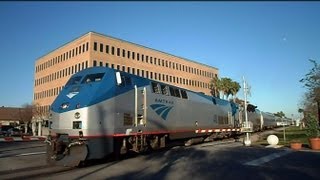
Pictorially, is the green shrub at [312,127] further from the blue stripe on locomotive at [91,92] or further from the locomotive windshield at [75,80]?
the locomotive windshield at [75,80]

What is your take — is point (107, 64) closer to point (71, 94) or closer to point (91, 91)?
point (71, 94)

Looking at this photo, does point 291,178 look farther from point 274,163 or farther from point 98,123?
point 98,123

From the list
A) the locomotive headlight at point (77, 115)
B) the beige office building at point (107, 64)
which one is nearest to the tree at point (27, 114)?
the beige office building at point (107, 64)

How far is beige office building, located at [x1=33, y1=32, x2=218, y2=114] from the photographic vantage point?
74.9 metres

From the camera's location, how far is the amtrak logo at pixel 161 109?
2140cm

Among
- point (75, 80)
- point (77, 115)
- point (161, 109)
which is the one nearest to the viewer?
point (77, 115)

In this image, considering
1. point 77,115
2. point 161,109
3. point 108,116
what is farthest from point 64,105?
point 161,109

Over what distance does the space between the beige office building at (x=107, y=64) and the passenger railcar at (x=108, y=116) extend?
52.4m

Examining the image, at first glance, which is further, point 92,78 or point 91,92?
point 92,78

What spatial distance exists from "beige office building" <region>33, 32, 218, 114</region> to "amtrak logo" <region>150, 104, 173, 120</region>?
5149cm

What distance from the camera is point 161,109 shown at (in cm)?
2225

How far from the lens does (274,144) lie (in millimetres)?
27578

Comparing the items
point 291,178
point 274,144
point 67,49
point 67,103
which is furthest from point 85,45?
point 291,178

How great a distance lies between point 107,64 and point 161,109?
5504 centimetres
